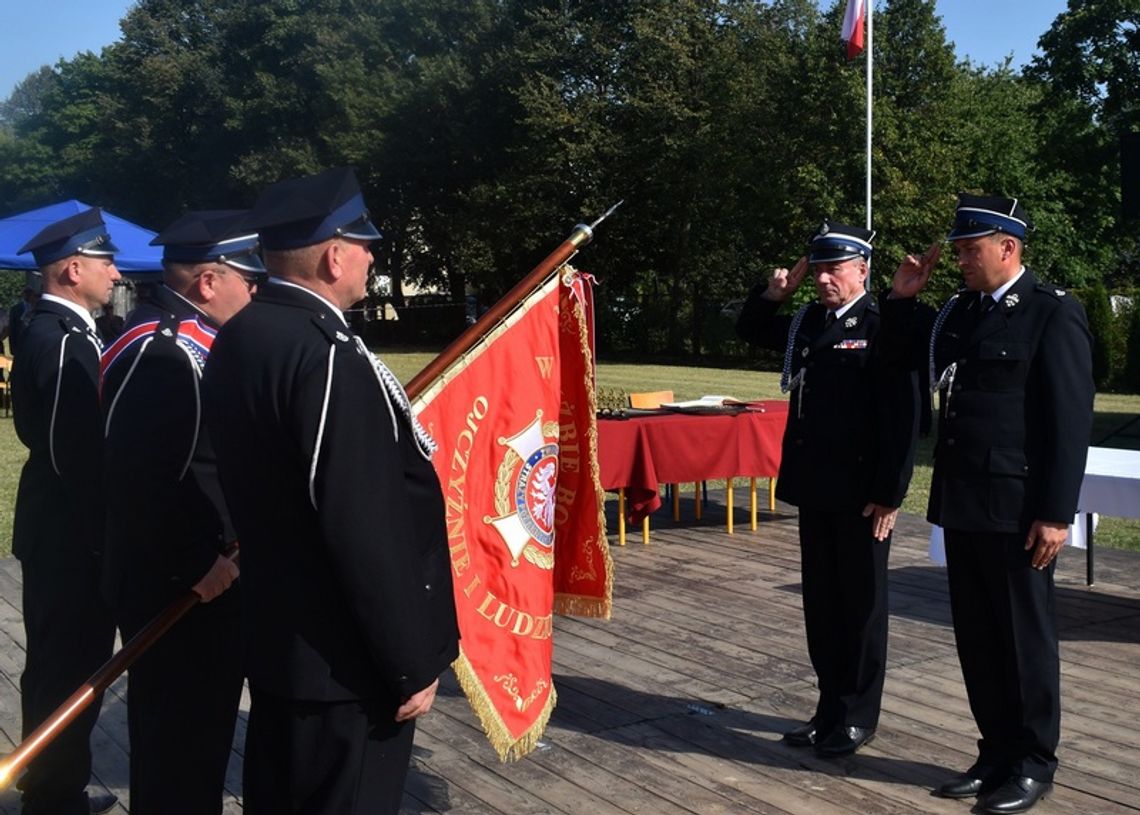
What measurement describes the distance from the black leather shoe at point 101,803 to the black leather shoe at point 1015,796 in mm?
3003

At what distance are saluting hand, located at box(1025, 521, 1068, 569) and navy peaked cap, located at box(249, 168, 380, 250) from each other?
2.58 m

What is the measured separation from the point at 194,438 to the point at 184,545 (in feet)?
0.95

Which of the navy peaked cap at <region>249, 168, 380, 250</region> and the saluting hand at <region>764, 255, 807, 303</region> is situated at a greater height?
the navy peaked cap at <region>249, 168, 380, 250</region>

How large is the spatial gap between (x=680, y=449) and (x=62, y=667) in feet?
18.1

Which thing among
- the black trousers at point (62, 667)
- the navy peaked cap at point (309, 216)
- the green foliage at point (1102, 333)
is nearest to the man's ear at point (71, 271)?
the black trousers at point (62, 667)

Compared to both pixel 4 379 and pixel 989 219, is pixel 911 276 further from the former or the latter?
pixel 4 379

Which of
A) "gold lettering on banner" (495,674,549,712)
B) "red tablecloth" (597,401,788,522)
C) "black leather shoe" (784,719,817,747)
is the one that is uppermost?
"red tablecloth" (597,401,788,522)

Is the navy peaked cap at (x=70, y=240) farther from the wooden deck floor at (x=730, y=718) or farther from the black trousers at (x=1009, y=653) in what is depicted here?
the black trousers at (x=1009, y=653)

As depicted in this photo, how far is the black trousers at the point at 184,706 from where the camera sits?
3.44 m

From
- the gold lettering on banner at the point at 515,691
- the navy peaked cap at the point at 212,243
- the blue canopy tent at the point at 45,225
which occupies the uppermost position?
the blue canopy tent at the point at 45,225

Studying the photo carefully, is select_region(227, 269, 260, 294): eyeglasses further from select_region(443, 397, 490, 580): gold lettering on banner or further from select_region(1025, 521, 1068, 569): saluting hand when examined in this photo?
select_region(1025, 521, 1068, 569): saluting hand

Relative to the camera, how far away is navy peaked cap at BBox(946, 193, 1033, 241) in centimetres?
434

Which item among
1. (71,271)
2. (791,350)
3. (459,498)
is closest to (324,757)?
(459,498)

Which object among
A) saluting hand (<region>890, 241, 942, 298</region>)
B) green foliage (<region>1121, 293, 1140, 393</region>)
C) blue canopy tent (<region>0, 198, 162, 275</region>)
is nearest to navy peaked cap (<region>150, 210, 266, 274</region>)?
saluting hand (<region>890, 241, 942, 298</region>)
